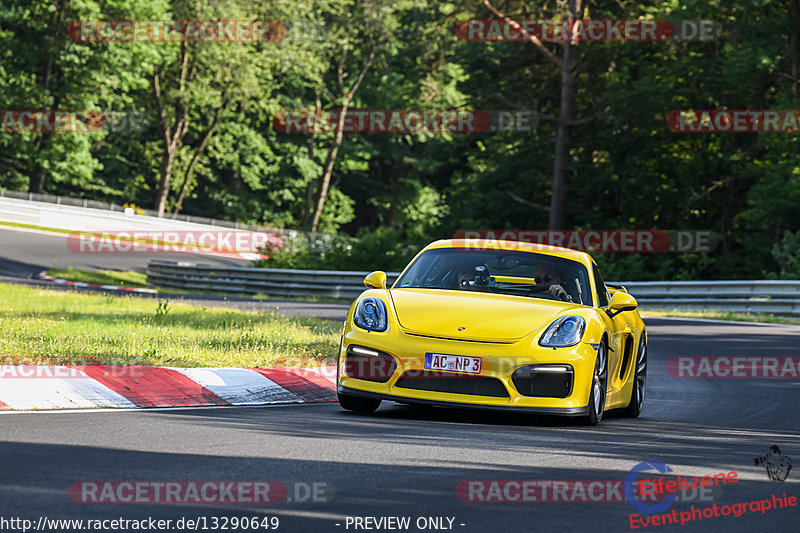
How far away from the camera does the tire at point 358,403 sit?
898 cm

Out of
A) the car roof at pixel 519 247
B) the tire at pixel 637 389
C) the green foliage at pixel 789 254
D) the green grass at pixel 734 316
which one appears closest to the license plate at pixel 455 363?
the car roof at pixel 519 247

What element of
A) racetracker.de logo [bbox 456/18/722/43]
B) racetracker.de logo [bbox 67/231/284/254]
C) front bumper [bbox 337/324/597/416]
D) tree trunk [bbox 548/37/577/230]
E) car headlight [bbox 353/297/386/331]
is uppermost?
racetracker.de logo [bbox 456/18/722/43]

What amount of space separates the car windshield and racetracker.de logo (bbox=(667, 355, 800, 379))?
443cm

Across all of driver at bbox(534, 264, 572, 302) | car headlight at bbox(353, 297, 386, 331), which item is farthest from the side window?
car headlight at bbox(353, 297, 386, 331)

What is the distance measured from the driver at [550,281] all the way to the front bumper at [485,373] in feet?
3.28

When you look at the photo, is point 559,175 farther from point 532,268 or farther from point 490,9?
point 532,268

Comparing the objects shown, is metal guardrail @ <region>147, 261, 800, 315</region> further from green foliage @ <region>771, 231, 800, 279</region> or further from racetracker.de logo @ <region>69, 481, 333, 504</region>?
racetracker.de logo @ <region>69, 481, 333, 504</region>

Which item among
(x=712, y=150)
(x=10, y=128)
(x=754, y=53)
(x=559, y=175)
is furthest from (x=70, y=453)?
(x=10, y=128)

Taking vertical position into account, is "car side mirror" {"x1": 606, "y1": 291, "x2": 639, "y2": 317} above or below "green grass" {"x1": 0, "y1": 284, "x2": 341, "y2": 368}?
above

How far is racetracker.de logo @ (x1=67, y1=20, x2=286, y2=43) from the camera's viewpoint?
58.1 metres

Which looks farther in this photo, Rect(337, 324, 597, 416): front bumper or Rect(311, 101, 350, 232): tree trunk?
Rect(311, 101, 350, 232): tree trunk

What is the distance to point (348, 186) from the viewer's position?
80.8 meters

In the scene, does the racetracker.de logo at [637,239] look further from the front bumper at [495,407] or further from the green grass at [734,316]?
the front bumper at [495,407]

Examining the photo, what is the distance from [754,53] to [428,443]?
28.5 metres
